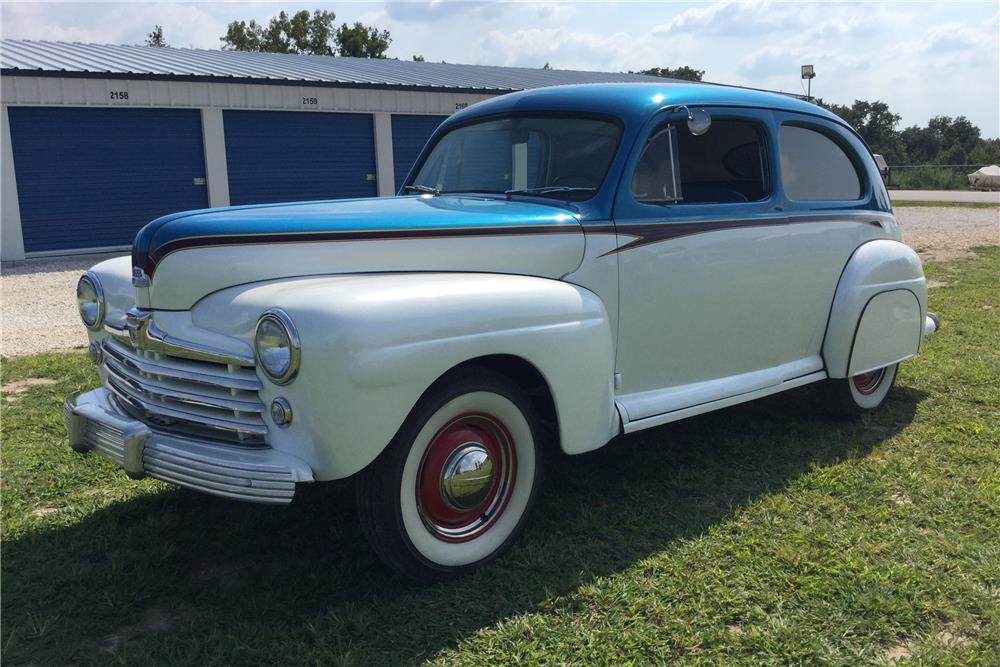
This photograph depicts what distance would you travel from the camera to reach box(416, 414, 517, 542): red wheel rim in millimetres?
3000

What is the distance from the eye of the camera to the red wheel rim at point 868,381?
4.91 meters

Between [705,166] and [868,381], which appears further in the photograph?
[868,381]

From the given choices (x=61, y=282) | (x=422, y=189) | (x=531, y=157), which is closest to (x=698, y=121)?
(x=531, y=157)

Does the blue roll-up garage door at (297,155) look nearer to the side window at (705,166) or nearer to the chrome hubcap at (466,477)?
the side window at (705,166)

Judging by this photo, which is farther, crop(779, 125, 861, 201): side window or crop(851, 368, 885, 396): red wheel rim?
crop(851, 368, 885, 396): red wheel rim

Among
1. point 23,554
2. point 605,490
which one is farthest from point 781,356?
point 23,554

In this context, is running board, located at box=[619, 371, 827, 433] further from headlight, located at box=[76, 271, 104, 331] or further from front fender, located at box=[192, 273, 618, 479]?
headlight, located at box=[76, 271, 104, 331]

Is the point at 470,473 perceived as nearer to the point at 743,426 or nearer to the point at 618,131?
the point at 618,131

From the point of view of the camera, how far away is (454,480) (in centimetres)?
303

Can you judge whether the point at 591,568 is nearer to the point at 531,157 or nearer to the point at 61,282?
the point at 531,157

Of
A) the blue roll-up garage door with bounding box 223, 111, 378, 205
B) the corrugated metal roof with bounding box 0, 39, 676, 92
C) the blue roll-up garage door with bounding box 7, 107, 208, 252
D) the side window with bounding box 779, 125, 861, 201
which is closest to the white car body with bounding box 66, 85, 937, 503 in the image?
the side window with bounding box 779, 125, 861, 201

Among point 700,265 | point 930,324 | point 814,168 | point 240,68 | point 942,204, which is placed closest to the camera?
point 700,265

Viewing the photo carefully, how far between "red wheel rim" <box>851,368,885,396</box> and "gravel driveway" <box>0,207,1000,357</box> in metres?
5.96

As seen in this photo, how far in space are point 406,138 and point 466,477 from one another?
1536 centimetres
